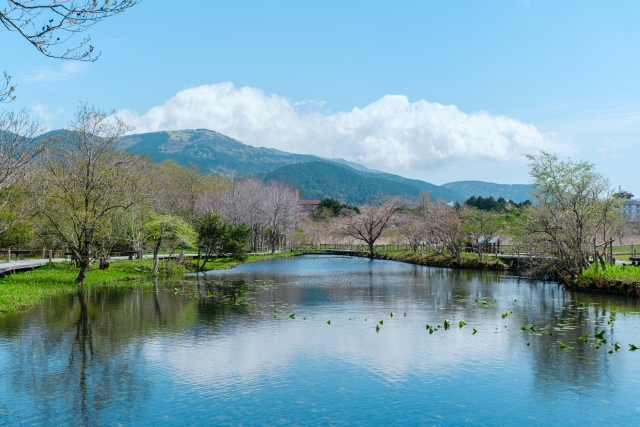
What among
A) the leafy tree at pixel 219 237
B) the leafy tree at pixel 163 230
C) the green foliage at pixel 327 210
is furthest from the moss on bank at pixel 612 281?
the green foliage at pixel 327 210

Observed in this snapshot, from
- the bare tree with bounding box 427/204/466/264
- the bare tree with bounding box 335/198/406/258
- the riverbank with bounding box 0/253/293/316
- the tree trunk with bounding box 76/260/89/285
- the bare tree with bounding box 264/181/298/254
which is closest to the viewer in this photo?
the riverbank with bounding box 0/253/293/316

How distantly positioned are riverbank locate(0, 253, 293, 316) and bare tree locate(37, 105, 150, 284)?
1.67 m

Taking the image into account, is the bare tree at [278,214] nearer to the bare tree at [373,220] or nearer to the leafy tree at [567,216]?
the bare tree at [373,220]

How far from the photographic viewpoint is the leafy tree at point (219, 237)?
41.9 metres

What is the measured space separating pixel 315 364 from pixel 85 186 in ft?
71.7

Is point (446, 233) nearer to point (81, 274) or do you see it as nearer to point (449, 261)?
point (449, 261)

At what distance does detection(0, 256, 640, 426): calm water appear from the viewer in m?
11.4

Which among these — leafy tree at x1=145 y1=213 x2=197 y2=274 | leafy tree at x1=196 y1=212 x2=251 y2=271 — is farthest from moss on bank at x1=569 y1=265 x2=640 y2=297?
leafy tree at x1=145 y1=213 x2=197 y2=274

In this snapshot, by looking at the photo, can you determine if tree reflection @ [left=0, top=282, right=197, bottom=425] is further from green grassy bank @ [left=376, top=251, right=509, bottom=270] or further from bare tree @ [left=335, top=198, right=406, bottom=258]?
bare tree @ [left=335, top=198, right=406, bottom=258]

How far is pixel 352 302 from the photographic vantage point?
27.3m

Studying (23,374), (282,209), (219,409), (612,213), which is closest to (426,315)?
(219,409)

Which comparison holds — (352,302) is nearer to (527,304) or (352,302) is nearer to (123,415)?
(527,304)

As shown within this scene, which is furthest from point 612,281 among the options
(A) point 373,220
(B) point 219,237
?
(A) point 373,220

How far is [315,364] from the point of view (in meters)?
14.9
